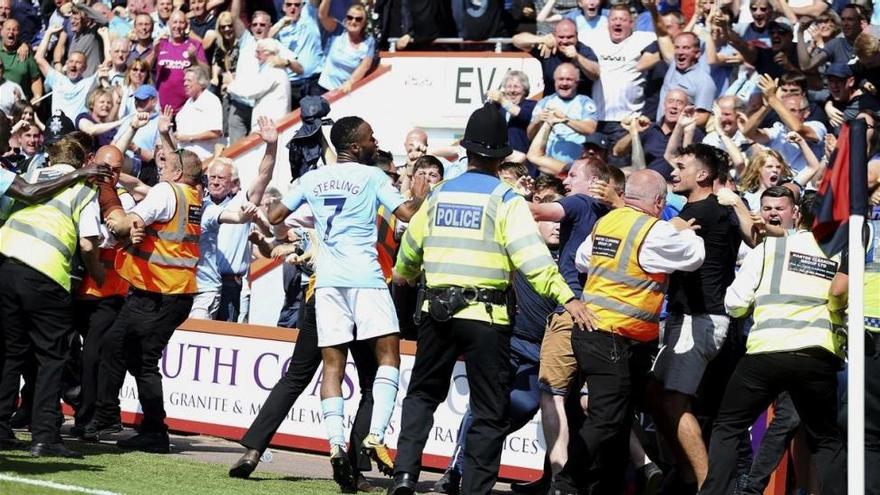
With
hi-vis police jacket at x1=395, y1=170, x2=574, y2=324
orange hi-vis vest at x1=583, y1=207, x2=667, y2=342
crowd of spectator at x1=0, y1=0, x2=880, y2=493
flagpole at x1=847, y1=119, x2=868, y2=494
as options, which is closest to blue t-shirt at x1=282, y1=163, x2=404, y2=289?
crowd of spectator at x1=0, y1=0, x2=880, y2=493

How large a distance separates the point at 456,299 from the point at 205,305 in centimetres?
485

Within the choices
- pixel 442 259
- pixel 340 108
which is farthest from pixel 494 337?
pixel 340 108

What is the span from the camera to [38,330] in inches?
398

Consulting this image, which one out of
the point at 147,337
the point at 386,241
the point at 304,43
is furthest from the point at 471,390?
the point at 304,43

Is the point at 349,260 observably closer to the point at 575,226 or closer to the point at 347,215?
the point at 347,215

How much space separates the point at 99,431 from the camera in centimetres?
1145

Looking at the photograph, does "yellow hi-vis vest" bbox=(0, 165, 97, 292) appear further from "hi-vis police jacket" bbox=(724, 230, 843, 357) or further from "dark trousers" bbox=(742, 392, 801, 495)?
"dark trousers" bbox=(742, 392, 801, 495)

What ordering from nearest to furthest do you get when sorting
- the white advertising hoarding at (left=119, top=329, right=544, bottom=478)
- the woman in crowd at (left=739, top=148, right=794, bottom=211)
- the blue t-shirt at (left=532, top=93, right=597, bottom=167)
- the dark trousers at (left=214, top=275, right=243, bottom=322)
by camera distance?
1. the white advertising hoarding at (left=119, top=329, right=544, bottom=478)
2. the woman in crowd at (left=739, top=148, right=794, bottom=211)
3. the dark trousers at (left=214, top=275, right=243, bottom=322)
4. the blue t-shirt at (left=532, top=93, right=597, bottom=167)

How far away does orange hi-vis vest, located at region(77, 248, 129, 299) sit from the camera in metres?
11.5

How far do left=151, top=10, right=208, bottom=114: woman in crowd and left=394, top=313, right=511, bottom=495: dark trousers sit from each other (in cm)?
997

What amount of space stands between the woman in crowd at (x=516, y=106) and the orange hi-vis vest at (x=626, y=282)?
19.4 feet

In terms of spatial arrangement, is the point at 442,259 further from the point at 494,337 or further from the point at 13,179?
the point at 13,179

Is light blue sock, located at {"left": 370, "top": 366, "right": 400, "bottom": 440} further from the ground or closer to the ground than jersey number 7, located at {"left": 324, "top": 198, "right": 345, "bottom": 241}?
closer to the ground

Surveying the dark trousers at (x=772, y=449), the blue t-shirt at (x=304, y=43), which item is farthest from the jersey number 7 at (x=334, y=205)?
the blue t-shirt at (x=304, y=43)
